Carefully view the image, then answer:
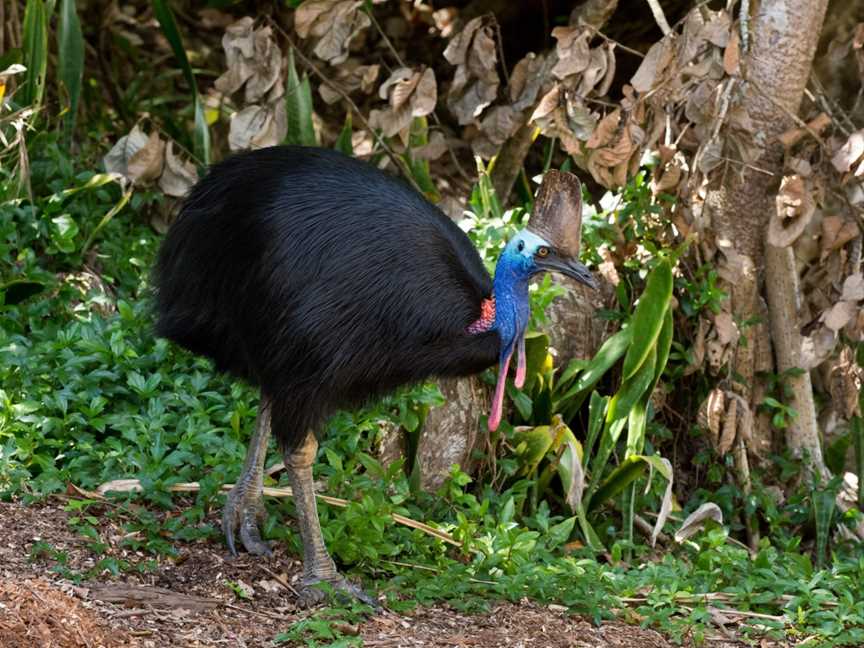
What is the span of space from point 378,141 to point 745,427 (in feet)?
6.29

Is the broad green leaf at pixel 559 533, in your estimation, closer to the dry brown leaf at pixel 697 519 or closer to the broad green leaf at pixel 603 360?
the dry brown leaf at pixel 697 519

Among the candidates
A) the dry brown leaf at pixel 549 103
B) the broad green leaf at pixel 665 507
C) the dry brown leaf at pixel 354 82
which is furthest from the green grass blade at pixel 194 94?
the broad green leaf at pixel 665 507

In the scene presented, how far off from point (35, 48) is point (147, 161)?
2.35 ft

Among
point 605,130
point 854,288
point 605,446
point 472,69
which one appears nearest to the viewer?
point 605,130

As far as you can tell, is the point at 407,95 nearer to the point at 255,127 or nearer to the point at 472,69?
the point at 472,69

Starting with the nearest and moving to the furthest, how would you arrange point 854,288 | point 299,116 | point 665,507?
point 665,507, point 854,288, point 299,116

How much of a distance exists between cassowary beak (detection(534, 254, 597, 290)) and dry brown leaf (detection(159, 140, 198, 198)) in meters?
2.19

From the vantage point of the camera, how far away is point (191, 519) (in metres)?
4.19

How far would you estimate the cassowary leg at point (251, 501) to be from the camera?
4137mm

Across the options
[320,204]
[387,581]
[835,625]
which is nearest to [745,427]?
[835,625]

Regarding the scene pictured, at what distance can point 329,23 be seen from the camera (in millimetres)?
5359

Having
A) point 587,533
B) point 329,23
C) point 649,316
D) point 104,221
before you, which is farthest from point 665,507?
point 104,221

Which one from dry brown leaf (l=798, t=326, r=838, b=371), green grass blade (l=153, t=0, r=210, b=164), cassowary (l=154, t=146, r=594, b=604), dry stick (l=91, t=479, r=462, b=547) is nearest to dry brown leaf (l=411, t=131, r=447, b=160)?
green grass blade (l=153, t=0, r=210, b=164)

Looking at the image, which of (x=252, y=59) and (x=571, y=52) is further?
(x=252, y=59)
